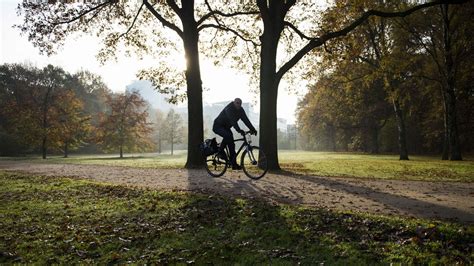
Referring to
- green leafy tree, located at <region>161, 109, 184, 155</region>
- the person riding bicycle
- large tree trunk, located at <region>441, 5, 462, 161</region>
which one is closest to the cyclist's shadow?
the person riding bicycle

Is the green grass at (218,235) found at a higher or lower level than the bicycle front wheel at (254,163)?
lower

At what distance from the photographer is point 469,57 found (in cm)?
3194

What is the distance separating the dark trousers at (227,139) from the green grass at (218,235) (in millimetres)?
3100

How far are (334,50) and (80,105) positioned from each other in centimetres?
3859

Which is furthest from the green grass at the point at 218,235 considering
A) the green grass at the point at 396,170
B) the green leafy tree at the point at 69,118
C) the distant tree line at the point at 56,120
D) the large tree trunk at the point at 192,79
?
the green leafy tree at the point at 69,118

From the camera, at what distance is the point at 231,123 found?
10625 millimetres

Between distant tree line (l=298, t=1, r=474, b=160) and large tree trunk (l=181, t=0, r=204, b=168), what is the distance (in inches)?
259

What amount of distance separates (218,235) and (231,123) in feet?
17.0

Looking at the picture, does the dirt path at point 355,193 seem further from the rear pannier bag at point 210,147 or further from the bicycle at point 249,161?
the rear pannier bag at point 210,147

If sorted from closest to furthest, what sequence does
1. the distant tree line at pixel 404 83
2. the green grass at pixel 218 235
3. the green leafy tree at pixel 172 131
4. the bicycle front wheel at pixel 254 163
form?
the green grass at pixel 218 235, the bicycle front wheel at pixel 254 163, the distant tree line at pixel 404 83, the green leafy tree at pixel 172 131

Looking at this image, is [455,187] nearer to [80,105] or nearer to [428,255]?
[428,255]

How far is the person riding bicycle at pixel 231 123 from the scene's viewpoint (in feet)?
34.3

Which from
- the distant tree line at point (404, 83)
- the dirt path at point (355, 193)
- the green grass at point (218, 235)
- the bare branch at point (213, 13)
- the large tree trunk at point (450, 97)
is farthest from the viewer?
the large tree trunk at point (450, 97)

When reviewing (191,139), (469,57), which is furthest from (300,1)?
(469,57)
